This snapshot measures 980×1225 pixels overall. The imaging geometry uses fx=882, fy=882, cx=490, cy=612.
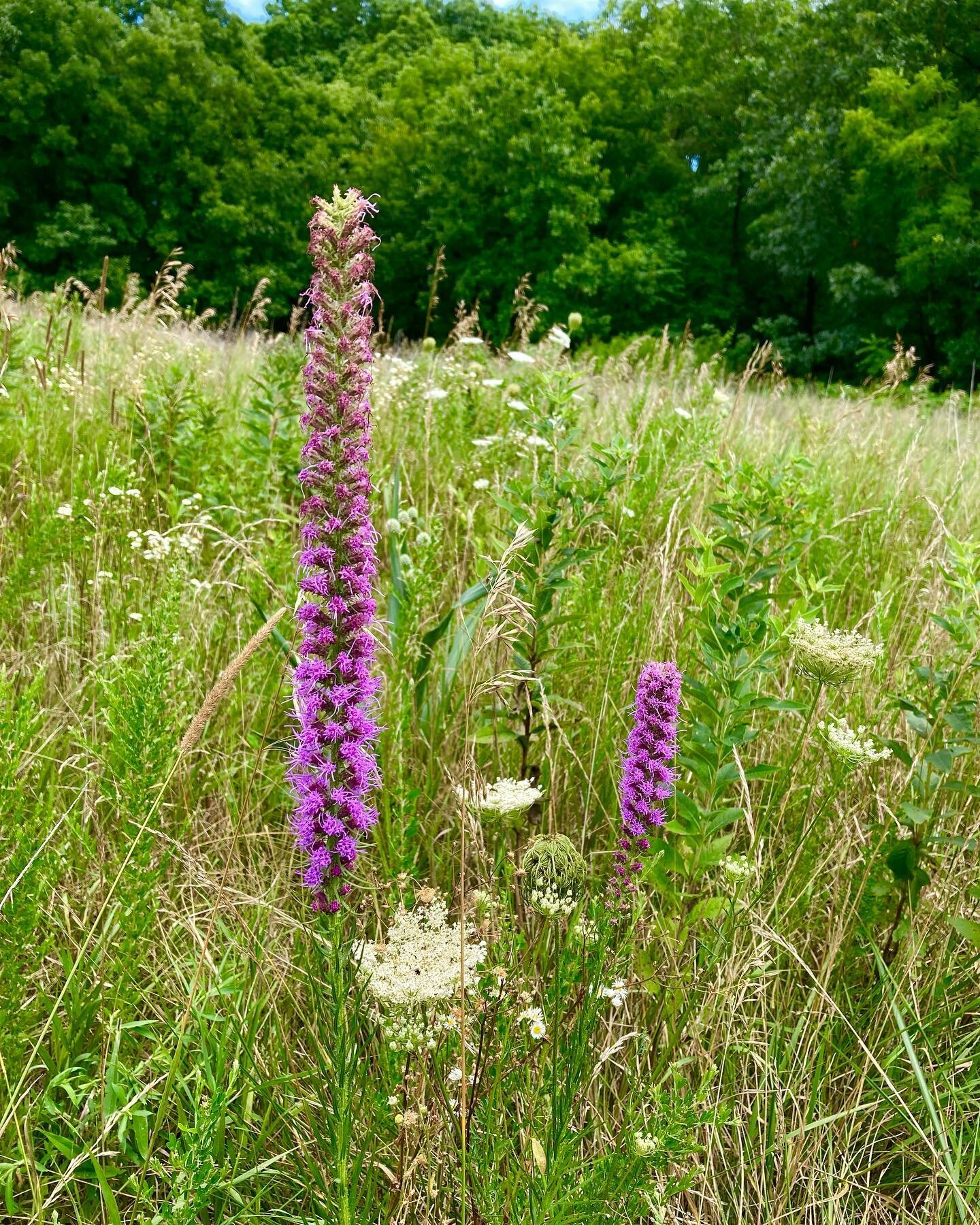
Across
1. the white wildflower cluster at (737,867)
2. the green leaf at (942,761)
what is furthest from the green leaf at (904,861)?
the white wildflower cluster at (737,867)

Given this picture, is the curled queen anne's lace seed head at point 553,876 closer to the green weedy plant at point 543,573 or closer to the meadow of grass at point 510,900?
the meadow of grass at point 510,900

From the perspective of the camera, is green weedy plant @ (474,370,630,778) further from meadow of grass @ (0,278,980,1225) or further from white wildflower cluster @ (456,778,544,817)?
white wildflower cluster @ (456,778,544,817)

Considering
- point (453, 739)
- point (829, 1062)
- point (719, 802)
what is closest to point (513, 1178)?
point (829, 1062)

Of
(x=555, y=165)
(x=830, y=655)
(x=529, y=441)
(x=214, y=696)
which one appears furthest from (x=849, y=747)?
(x=555, y=165)

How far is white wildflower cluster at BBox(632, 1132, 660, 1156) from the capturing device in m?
1.30

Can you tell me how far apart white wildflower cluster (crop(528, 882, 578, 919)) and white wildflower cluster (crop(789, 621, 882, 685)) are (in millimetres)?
893

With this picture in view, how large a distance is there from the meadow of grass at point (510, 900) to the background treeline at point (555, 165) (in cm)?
2652

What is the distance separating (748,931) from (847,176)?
31462mm

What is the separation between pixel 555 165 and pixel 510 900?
111ft

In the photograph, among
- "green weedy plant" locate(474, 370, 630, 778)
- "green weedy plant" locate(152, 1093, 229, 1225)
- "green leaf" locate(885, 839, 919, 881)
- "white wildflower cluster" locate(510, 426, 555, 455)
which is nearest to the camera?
"green weedy plant" locate(152, 1093, 229, 1225)

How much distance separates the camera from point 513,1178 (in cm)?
138

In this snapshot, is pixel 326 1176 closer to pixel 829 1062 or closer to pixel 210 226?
pixel 829 1062

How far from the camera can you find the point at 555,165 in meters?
31.5

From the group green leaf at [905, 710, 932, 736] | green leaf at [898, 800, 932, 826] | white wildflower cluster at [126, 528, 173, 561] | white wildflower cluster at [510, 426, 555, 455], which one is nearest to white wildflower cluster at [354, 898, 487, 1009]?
green leaf at [898, 800, 932, 826]
